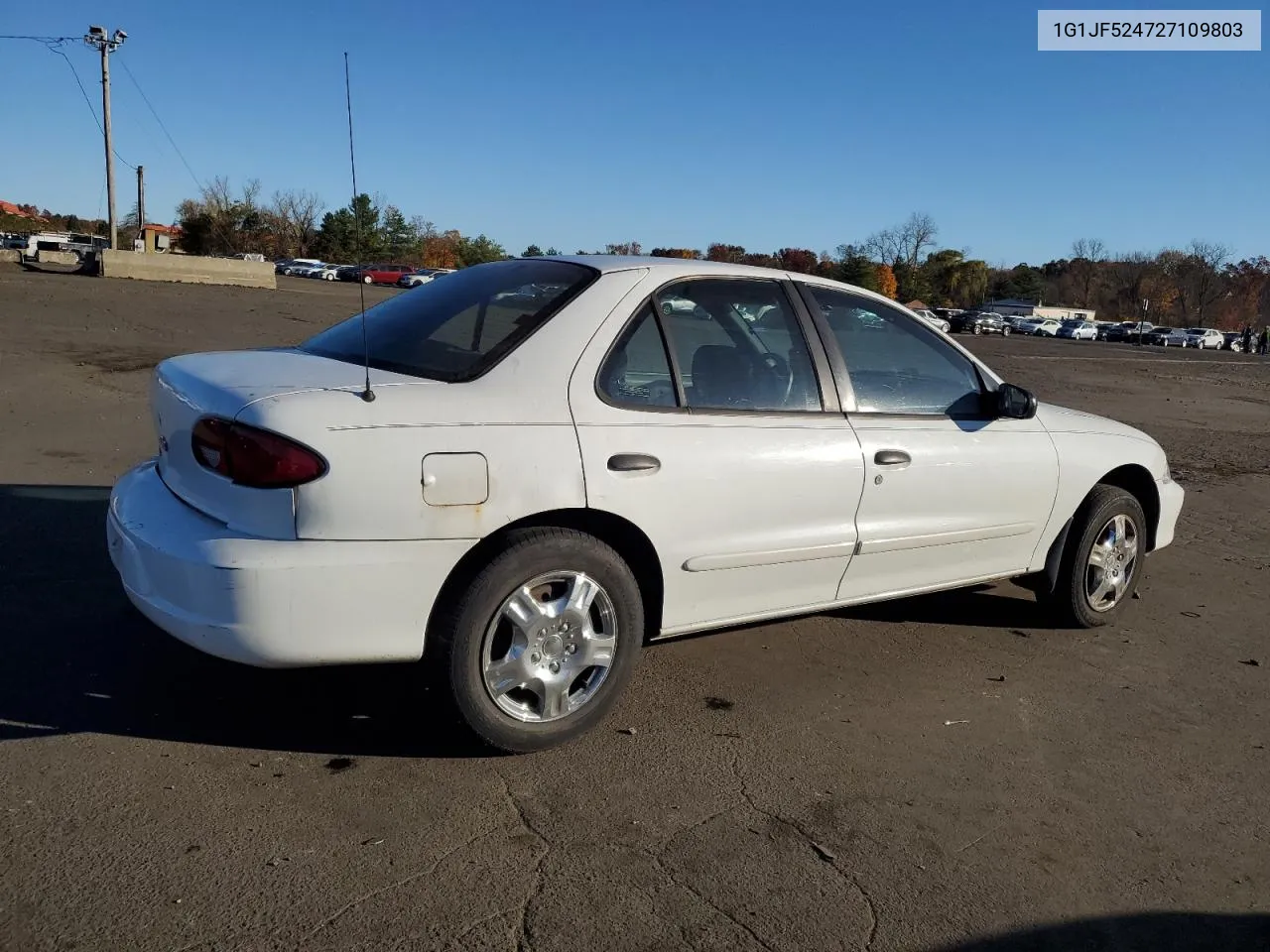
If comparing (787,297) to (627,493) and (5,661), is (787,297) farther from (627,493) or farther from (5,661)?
(5,661)

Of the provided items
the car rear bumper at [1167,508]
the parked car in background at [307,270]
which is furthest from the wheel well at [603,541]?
the parked car in background at [307,270]

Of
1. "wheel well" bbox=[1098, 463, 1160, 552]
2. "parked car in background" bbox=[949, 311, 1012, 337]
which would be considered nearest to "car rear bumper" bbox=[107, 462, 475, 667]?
"wheel well" bbox=[1098, 463, 1160, 552]

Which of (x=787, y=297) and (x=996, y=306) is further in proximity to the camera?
(x=996, y=306)

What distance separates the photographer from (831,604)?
4281 millimetres

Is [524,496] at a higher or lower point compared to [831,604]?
higher

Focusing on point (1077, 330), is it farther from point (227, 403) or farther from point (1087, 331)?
point (227, 403)

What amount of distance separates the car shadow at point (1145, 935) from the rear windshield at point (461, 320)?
2.25 metres

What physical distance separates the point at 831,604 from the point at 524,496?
1.57 meters

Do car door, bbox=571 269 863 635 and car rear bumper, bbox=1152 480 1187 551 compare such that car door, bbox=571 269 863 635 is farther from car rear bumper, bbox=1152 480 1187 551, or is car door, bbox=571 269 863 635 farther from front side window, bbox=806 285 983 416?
car rear bumper, bbox=1152 480 1187 551

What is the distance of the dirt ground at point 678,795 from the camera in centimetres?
268

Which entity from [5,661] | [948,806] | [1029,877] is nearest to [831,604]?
[948,806]

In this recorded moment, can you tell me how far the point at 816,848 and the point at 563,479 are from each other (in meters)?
1.35

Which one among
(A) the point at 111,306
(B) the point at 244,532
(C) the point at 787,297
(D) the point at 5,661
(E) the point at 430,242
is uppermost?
(E) the point at 430,242

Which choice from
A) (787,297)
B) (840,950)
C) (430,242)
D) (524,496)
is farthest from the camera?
(430,242)
